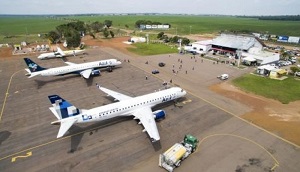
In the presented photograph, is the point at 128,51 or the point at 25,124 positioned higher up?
the point at 128,51

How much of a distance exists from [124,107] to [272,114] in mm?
35286

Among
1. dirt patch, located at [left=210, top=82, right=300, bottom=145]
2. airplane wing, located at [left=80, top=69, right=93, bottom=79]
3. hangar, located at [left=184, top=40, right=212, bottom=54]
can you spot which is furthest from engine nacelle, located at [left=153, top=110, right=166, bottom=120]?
hangar, located at [left=184, top=40, right=212, bottom=54]

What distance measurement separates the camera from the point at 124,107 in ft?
140

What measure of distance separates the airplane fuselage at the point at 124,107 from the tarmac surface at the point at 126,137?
2720 millimetres

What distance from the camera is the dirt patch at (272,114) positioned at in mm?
42531

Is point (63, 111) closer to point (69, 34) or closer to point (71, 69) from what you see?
point (71, 69)

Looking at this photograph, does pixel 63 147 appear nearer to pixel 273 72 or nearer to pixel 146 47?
pixel 273 72

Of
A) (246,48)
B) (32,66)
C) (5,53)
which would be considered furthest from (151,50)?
(5,53)

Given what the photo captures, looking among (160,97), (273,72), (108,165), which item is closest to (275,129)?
(160,97)

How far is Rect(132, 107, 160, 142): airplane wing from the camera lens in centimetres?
3581

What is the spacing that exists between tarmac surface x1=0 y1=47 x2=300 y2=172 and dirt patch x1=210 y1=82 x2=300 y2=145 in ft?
8.07

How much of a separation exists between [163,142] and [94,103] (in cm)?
2325

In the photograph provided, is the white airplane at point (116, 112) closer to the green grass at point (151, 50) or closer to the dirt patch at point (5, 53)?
the green grass at point (151, 50)

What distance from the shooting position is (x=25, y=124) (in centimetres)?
4366
